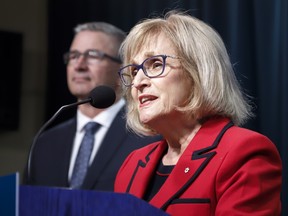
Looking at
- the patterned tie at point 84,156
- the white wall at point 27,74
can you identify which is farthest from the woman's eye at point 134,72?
the white wall at point 27,74

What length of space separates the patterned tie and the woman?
0.82 meters

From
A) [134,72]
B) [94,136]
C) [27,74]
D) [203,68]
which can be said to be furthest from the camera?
[27,74]

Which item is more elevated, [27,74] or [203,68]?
[203,68]

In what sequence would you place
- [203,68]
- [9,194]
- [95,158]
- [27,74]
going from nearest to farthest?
1. [9,194]
2. [203,68]
3. [95,158]
4. [27,74]

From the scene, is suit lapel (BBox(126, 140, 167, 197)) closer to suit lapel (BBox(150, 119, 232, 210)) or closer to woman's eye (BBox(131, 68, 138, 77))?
suit lapel (BBox(150, 119, 232, 210))

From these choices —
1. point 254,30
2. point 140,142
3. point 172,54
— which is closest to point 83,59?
point 140,142

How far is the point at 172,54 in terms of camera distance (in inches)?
68.1

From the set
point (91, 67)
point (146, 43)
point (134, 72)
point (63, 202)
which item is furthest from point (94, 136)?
point (63, 202)

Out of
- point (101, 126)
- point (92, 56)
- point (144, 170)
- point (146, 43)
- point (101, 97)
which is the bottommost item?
point (101, 126)

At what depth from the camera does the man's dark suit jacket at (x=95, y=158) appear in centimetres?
260

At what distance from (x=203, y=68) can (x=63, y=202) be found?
71cm

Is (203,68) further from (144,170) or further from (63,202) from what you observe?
(63,202)

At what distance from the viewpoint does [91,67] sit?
3004 millimetres

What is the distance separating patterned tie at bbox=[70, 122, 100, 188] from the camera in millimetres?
2719
